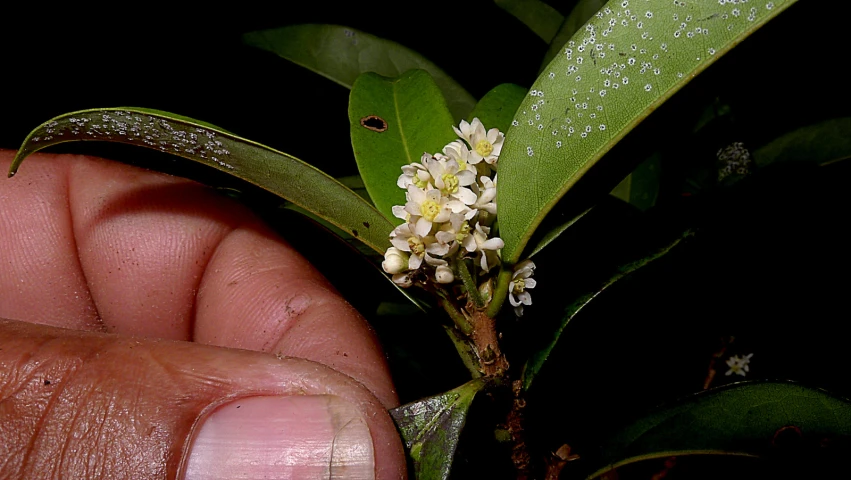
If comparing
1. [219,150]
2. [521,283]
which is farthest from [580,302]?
[219,150]

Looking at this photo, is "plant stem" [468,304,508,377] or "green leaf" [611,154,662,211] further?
"green leaf" [611,154,662,211]

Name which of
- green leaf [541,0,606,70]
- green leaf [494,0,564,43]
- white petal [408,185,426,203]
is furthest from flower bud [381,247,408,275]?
green leaf [494,0,564,43]

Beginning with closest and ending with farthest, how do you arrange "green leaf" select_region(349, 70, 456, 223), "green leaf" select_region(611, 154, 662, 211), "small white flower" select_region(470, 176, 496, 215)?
1. "small white flower" select_region(470, 176, 496, 215)
2. "green leaf" select_region(349, 70, 456, 223)
3. "green leaf" select_region(611, 154, 662, 211)

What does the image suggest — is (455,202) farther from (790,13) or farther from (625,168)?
(790,13)

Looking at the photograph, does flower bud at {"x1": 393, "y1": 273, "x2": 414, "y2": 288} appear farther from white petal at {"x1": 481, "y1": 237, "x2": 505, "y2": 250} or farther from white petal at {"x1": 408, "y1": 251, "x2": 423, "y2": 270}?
white petal at {"x1": 481, "y1": 237, "x2": 505, "y2": 250}

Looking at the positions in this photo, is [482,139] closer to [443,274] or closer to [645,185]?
[443,274]

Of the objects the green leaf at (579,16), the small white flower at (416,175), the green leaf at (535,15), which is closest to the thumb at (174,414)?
the small white flower at (416,175)
